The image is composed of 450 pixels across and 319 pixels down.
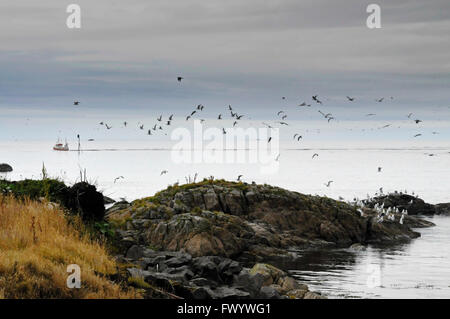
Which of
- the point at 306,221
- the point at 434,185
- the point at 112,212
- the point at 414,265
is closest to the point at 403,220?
the point at 306,221

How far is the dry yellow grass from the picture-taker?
1540 cm

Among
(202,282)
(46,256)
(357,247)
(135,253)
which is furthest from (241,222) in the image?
(46,256)

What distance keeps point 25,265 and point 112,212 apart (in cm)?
2373

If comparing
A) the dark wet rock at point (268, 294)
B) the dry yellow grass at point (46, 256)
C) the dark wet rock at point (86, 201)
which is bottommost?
the dark wet rock at point (268, 294)

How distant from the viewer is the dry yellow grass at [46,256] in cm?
1540

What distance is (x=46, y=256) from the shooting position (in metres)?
17.2

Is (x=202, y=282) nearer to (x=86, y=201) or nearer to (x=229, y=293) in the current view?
(x=229, y=293)

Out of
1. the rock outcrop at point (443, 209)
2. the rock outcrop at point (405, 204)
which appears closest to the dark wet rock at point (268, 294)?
the rock outcrop at point (405, 204)

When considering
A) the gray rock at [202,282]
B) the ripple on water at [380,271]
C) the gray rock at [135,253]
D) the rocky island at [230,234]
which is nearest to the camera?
the gray rock at [202,282]

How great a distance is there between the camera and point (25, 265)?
1602 cm

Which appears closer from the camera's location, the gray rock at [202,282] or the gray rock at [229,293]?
the gray rock at [229,293]

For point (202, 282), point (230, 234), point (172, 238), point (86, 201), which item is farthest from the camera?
point (230, 234)

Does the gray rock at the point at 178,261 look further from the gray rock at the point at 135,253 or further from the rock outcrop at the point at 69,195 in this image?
the rock outcrop at the point at 69,195
